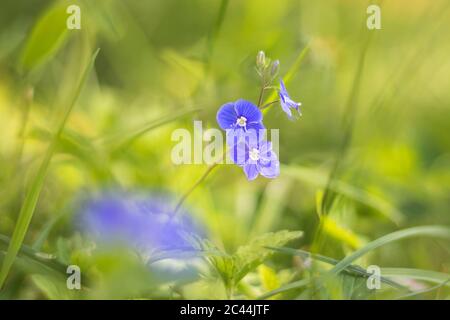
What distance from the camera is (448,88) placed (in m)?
1.45

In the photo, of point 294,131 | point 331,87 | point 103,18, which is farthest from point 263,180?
point 103,18

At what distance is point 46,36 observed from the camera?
0.99 meters

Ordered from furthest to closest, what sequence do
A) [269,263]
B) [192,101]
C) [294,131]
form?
[294,131], [192,101], [269,263]

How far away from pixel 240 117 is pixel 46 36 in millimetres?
331

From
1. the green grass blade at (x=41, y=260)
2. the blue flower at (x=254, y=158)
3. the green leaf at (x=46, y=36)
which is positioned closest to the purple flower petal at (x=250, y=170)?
the blue flower at (x=254, y=158)

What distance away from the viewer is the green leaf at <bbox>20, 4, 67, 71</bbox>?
3.25 ft

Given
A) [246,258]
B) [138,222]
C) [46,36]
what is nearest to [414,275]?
[246,258]

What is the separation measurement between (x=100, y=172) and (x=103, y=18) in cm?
33

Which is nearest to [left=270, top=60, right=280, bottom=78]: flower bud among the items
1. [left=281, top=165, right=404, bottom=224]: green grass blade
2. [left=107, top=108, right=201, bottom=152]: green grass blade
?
[left=107, top=108, right=201, bottom=152]: green grass blade

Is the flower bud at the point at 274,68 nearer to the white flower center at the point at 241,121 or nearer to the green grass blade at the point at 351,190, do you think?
the white flower center at the point at 241,121

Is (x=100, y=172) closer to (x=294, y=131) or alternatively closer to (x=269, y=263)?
(x=269, y=263)

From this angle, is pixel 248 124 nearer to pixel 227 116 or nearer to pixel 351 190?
pixel 227 116

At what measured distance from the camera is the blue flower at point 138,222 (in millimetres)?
827

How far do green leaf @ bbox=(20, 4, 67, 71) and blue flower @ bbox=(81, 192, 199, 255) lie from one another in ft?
0.65
